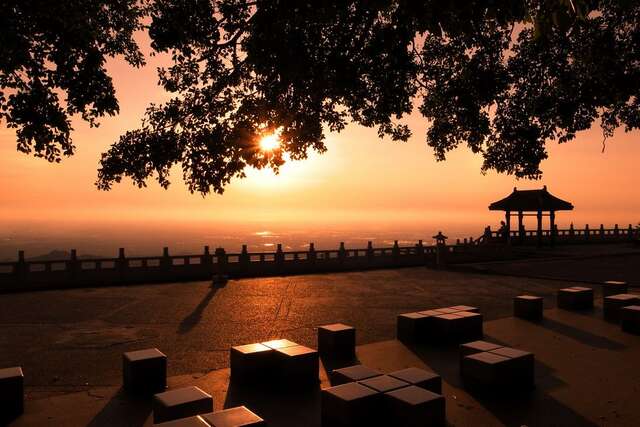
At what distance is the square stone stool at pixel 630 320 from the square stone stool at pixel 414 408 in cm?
677

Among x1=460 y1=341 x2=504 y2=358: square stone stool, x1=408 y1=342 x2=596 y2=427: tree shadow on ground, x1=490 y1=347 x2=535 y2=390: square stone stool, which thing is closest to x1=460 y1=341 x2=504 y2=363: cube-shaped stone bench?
x1=460 y1=341 x2=504 y2=358: square stone stool

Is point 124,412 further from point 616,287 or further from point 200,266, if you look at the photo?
point 200,266

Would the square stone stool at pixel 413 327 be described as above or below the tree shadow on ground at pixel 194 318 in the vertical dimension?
above

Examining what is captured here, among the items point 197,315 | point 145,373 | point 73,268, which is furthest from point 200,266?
point 145,373

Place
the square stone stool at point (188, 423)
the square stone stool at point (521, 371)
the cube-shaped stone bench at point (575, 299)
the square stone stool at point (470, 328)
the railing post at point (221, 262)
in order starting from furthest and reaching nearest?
the railing post at point (221, 262) < the cube-shaped stone bench at point (575, 299) < the square stone stool at point (470, 328) < the square stone stool at point (521, 371) < the square stone stool at point (188, 423)

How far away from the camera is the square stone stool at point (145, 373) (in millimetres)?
6562

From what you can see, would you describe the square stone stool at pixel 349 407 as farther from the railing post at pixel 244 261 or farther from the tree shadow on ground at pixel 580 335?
the railing post at pixel 244 261

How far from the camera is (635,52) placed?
505 inches

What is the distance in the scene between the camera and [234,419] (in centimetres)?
446

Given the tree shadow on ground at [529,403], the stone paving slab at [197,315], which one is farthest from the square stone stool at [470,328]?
the stone paving slab at [197,315]

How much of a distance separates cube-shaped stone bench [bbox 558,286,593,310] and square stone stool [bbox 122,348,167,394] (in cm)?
1064

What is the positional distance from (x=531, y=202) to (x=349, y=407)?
3532 cm

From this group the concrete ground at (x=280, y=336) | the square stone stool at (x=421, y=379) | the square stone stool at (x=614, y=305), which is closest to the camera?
the square stone stool at (x=421, y=379)

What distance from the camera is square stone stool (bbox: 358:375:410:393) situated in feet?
17.9
